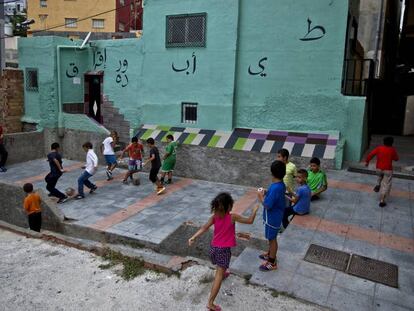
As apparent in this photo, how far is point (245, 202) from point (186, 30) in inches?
239

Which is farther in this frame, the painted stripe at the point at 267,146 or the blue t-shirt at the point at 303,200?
the painted stripe at the point at 267,146

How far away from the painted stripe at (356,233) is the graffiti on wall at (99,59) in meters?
10.3

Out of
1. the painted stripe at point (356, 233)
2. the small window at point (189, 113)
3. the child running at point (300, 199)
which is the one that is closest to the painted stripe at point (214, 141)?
the small window at point (189, 113)

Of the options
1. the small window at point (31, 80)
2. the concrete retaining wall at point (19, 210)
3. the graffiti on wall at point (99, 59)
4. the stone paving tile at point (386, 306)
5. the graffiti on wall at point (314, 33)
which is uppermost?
the graffiti on wall at point (314, 33)

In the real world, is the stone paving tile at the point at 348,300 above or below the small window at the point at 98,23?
below

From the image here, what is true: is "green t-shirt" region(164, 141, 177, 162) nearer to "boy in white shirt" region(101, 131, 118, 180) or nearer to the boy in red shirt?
"boy in white shirt" region(101, 131, 118, 180)

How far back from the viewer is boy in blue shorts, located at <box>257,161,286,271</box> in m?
4.80

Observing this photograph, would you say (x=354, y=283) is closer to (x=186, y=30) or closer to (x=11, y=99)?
(x=186, y=30)

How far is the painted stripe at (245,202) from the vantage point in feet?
29.6

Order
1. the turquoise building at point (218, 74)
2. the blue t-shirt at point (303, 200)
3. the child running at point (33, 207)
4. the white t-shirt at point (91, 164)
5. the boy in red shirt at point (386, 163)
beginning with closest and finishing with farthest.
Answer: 1. the blue t-shirt at point (303, 200)
2. the child running at point (33, 207)
3. the boy in red shirt at point (386, 163)
4. the white t-shirt at point (91, 164)
5. the turquoise building at point (218, 74)

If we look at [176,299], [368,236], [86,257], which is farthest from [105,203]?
[368,236]

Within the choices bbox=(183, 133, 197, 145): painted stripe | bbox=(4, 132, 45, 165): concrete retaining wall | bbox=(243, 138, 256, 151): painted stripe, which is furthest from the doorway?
bbox=(243, 138, 256, 151): painted stripe

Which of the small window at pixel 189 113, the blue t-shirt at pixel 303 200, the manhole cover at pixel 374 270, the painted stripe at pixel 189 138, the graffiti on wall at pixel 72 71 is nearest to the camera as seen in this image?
the manhole cover at pixel 374 270

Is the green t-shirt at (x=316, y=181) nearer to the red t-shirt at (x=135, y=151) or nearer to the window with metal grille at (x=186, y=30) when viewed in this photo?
the red t-shirt at (x=135, y=151)
